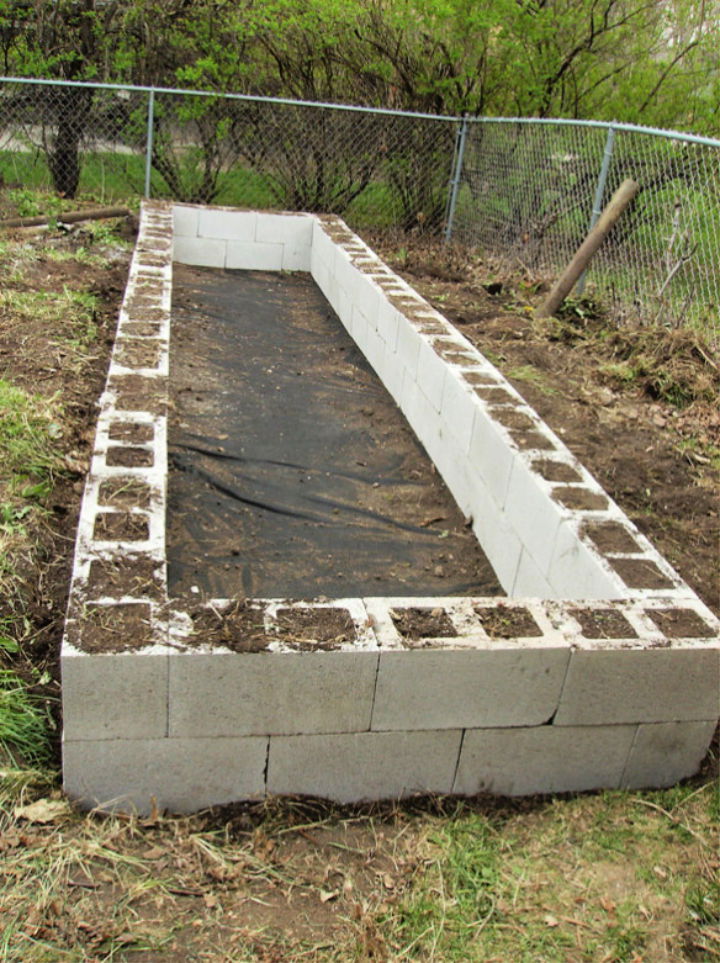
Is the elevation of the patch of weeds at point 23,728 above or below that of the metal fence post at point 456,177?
below

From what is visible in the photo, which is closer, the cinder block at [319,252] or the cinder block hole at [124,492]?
the cinder block hole at [124,492]

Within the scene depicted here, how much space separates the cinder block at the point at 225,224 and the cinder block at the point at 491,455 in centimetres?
548

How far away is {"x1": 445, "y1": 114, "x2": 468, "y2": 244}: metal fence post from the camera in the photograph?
10766 millimetres

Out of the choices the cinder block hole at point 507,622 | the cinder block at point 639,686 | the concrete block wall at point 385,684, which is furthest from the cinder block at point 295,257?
the cinder block at point 639,686

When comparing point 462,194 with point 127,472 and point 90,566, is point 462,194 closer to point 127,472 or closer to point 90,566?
point 127,472

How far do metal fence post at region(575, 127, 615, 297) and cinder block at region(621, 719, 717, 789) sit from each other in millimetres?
5505

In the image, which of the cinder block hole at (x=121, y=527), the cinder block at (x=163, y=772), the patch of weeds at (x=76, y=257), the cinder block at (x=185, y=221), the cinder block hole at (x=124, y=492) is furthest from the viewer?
the cinder block at (x=185, y=221)

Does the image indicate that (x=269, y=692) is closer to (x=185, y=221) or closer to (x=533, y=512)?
(x=533, y=512)

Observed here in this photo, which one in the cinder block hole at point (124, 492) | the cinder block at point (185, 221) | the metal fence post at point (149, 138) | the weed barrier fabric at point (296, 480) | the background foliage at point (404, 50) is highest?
the background foliage at point (404, 50)

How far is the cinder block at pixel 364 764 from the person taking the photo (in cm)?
275

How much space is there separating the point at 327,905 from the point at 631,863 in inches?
36.3

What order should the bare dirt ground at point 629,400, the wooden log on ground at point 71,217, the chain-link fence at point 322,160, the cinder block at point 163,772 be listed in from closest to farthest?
the cinder block at point 163,772 < the bare dirt ground at point 629,400 < the chain-link fence at point 322,160 < the wooden log on ground at point 71,217

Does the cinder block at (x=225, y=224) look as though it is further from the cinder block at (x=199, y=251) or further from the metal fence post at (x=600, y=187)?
the metal fence post at (x=600, y=187)

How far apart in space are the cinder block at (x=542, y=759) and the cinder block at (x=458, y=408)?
2074mm
